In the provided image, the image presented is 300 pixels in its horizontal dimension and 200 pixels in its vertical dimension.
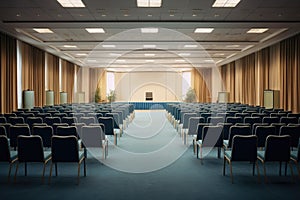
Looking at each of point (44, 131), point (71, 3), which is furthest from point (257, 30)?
point (44, 131)

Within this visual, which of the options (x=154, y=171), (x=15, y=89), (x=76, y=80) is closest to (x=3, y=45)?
(x=15, y=89)

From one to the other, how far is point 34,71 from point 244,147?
51.7ft

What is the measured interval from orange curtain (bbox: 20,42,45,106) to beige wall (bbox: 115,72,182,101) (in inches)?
609

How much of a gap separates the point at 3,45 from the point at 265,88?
14714 mm

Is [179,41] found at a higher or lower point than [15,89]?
higher

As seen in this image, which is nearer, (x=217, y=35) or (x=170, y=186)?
(x=170, y=186)

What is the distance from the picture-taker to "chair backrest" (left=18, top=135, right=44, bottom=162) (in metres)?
5.44

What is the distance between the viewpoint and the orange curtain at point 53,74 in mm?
21656

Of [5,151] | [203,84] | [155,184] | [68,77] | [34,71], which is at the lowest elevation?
[155,184]

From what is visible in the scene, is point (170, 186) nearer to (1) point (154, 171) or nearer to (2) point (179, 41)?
(1) point (154, 171)

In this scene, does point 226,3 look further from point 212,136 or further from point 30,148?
point 30,148

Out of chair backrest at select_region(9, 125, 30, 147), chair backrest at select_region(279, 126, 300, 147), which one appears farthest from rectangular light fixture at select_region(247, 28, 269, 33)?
chair backrest at select_region(9, 125, 30, 147)

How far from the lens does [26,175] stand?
5.90 meters

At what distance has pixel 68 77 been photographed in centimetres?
2686
